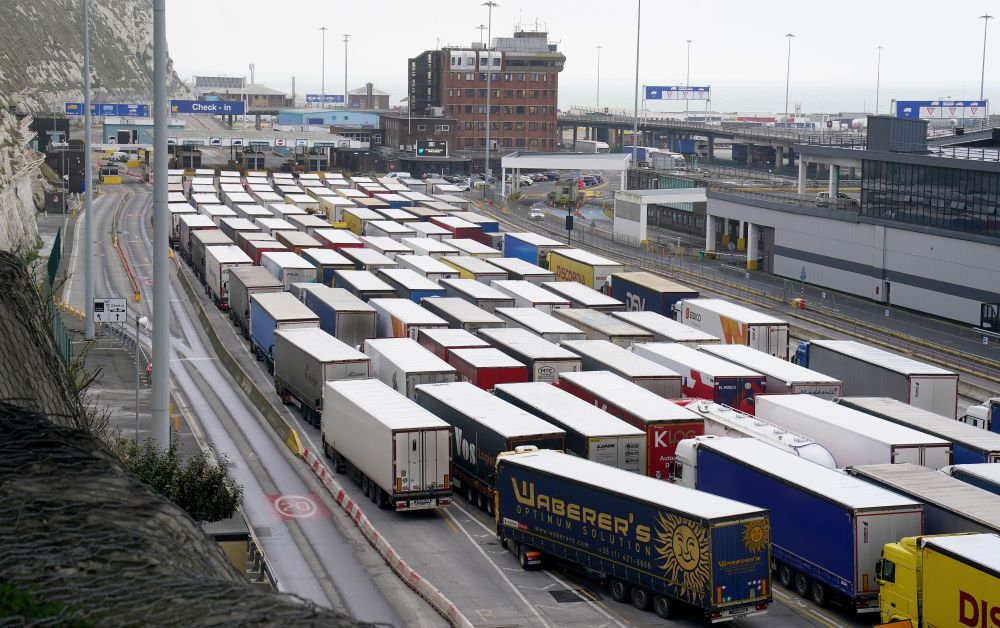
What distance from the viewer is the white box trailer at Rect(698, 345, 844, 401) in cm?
4597

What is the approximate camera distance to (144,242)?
101 meters

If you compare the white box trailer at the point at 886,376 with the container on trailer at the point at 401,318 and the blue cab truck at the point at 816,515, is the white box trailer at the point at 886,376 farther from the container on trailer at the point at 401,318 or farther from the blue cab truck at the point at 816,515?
the container on trailer at the point at 401,318

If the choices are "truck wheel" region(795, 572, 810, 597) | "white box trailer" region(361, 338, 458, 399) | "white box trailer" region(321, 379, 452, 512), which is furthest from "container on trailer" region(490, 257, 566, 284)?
"truck wheel" region(795, 572, 810, 597)

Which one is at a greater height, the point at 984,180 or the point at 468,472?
the point at 984,180

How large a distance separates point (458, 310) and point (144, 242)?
5088 cm

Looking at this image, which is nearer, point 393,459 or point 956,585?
point 956,585

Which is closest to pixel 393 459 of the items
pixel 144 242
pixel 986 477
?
pixel 986 477

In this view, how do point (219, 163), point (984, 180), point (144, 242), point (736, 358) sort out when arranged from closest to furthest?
point (736, 358) < point (984, 180) < point (144, 242) < point (219, 163)

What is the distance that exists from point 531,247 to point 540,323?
27.9m

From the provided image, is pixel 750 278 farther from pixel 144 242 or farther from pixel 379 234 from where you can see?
pixel 144 242

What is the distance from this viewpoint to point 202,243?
267 feet

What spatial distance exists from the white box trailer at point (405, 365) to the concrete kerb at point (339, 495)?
3.95m

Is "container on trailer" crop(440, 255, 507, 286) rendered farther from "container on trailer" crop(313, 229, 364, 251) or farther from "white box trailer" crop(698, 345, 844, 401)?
"white box trailer" crop(698, 345, 844, 401)

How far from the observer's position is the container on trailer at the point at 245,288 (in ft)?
212
